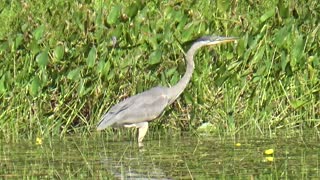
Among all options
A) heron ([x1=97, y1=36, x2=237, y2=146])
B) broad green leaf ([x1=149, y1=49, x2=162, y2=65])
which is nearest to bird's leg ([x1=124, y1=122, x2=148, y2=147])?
heron ([x1=97, y1=36, x2=237, y2=146])

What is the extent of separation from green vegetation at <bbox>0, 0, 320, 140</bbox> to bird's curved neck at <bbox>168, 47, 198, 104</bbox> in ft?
0.27

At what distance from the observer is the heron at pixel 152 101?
830 centimetres

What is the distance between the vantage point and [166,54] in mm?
8742

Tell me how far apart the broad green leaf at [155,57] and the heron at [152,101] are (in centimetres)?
22

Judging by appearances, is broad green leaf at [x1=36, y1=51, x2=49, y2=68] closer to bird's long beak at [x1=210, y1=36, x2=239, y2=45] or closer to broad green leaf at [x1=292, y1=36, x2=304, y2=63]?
bird's long beak at [x1=210, y1=36, x2=239, y2=45]

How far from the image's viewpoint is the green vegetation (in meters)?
8.39

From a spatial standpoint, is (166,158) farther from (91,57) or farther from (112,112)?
(91,57)

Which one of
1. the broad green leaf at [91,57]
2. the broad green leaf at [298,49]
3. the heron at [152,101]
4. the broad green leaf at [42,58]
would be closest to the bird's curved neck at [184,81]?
the heron at [152,101]

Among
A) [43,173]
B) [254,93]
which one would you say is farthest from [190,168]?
[254,93]

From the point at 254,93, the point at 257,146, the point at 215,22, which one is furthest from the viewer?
the point at 215,22

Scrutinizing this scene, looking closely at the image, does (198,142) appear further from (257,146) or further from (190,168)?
(190,168)

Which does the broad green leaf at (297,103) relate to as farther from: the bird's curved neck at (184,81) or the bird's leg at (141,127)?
the bird's leg at (141,127)

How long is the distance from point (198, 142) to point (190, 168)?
125 cm

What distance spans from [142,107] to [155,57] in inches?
16.3
